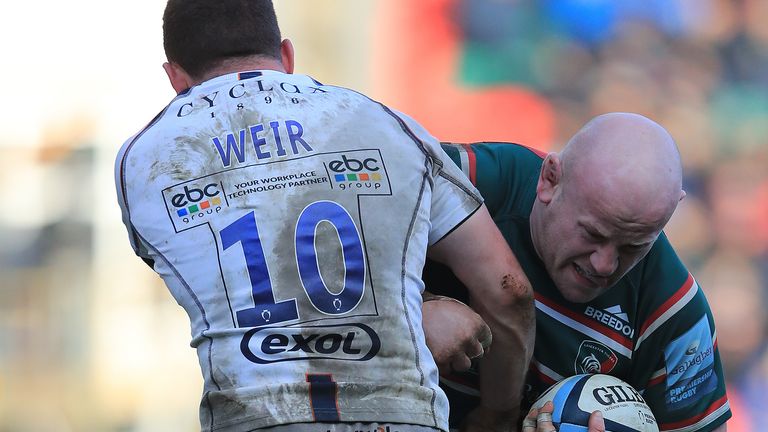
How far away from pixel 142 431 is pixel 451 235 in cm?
392

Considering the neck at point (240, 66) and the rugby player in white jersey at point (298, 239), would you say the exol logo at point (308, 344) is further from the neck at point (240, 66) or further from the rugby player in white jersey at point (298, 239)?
the neck at point (240, 66)

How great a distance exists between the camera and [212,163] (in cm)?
306

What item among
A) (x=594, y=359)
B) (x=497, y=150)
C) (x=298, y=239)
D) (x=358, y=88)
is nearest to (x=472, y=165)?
(x=497, y=150)

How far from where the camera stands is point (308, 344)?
9.55 feet

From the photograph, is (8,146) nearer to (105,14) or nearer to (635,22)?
(105,14)

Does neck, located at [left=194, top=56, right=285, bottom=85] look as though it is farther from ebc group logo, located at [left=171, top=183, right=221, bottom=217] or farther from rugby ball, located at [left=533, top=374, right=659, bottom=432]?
rugby ball, located at [left=533, top=374, right=659, bottom=432]

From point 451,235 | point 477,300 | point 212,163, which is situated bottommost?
point 477,300

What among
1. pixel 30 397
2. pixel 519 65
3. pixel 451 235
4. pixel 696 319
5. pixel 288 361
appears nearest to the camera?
pixel 288 361

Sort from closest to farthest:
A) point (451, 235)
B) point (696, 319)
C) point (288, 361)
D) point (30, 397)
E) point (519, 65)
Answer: point (288, 361) < point (451, 235) < point (696, 319) < point (30, 397) < point (519, 65)

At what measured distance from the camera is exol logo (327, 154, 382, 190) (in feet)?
10.0

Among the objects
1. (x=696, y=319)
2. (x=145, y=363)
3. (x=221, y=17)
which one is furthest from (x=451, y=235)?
(x=145, y=363)

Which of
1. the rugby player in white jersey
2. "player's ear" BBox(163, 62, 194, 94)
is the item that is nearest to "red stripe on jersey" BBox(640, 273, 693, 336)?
the rugby player in white jersey

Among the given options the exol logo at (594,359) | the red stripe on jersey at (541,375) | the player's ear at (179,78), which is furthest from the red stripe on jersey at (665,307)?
the player's ear at (179,78)

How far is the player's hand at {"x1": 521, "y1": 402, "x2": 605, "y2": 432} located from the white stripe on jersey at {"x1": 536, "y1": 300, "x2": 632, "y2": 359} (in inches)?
13.8
